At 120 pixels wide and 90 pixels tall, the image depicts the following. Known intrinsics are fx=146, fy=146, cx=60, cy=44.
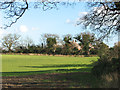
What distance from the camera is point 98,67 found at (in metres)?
8.12

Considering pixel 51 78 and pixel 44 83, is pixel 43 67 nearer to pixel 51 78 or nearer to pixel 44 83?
pixel 51 78

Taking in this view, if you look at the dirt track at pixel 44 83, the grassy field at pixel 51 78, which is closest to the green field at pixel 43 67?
the grassy field at pixel 51 78

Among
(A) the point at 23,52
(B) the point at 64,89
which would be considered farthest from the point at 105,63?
(A) the point at 23,52

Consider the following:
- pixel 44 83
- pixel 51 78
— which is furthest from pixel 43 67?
pixel 44 83

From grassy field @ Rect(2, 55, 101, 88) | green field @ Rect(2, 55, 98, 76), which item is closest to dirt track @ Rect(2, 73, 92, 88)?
grassy field @ Rect(2, 55, 101, 88)

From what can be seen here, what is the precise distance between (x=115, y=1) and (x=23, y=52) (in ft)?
106

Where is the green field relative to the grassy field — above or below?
below

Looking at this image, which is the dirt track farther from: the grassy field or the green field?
the green field

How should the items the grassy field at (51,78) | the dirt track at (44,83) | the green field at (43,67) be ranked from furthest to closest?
1. the green field at (43,67)
2. the grassy field at (51,78)
3. the dirt track at (44,83)

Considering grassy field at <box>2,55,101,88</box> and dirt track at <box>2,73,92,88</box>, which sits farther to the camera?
grassy field at <box>2,55,101,88</box>

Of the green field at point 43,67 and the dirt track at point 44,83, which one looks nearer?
the dirt track at point 44,83

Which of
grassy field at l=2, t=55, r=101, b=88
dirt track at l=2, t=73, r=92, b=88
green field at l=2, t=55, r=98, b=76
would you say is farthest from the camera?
green field at l=2, t=55, r=98, b=76

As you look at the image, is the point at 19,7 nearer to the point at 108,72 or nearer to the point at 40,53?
the point at 108,72

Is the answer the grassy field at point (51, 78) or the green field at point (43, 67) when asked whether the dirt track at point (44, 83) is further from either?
the green field at point (43, 67)
